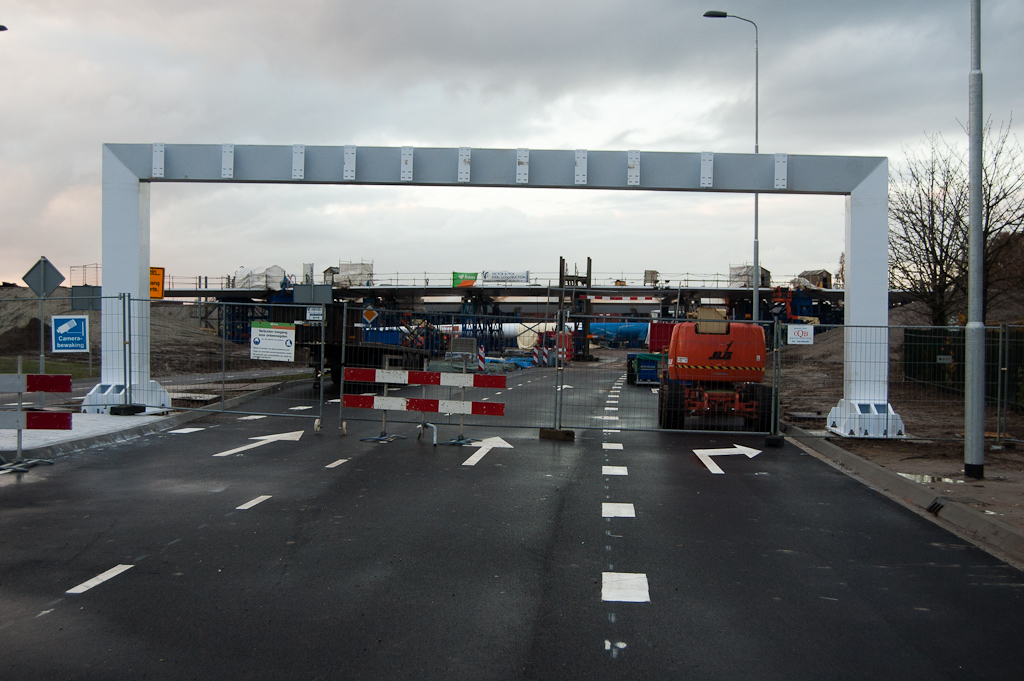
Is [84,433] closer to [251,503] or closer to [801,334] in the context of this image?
[251,503]

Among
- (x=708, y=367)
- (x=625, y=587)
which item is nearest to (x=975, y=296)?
(x=708, y=367)

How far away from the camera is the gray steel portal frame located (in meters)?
14.8

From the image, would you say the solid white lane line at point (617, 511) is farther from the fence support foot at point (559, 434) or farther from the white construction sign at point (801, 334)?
the white construction sign at point (801, 334)

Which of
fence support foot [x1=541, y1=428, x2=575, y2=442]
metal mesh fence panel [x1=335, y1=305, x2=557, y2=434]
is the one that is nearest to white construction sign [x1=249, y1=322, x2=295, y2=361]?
metal mesh fence panel [x1=335, y1=305, x2=557, y2=434]

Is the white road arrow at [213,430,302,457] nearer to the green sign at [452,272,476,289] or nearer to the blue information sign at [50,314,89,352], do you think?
the blue information sign at [50,314,89,352]

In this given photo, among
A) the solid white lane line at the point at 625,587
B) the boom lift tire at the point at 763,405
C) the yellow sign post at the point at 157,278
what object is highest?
the yellow sign post at the point at 157,278

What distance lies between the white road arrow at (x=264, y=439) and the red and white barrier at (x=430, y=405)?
1223mm

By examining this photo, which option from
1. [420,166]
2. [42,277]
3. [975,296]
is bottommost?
[975,296]

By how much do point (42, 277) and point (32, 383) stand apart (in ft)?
16.8

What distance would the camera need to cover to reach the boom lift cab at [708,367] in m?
14.5

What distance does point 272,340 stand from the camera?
46.9 feet

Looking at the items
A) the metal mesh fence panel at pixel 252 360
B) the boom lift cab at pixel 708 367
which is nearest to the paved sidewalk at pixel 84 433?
the metal mesh fence panel at pixel 252 360

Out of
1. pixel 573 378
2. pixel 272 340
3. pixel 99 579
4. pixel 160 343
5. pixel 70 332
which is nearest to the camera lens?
pixel 99 579

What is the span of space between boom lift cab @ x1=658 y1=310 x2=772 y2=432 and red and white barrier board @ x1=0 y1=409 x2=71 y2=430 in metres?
10.4
